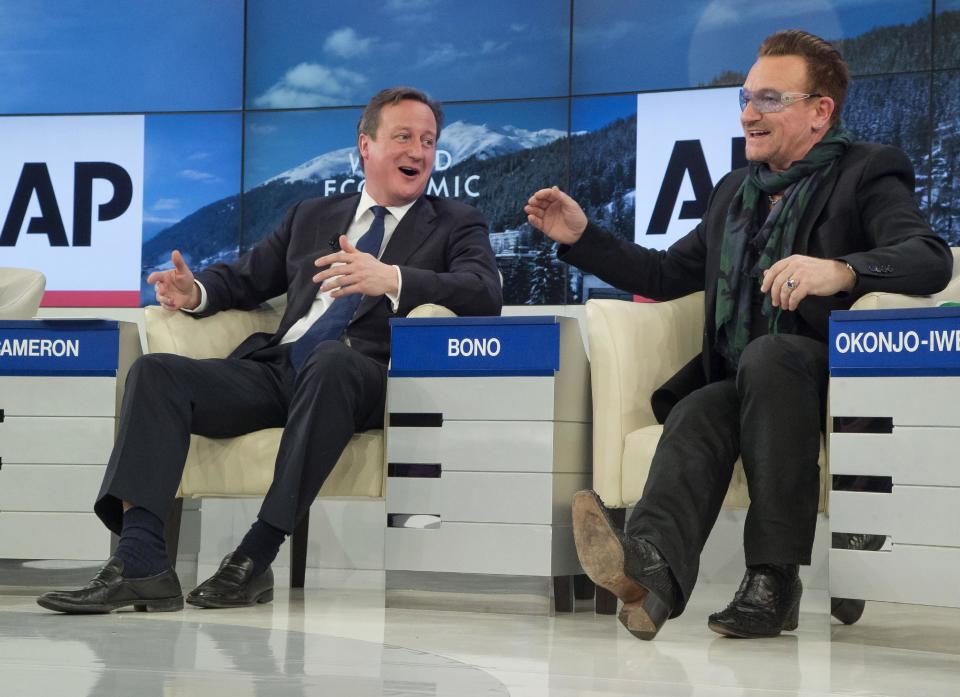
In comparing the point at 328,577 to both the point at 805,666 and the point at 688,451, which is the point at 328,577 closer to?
the point at 688,451

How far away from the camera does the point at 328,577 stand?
4.29m

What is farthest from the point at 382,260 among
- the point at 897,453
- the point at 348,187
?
the point at 348,187

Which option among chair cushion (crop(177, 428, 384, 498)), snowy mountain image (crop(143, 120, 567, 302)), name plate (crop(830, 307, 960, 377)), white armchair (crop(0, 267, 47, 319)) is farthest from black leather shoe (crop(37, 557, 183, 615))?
snowy mountain image (crop(143, 120, 567, 302))

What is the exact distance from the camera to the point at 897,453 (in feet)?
7.99

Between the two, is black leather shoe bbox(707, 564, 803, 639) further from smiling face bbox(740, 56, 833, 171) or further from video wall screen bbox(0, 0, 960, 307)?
video wall screen bbox(0, 0, 960, 307)

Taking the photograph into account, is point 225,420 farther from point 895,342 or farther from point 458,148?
point 458,148

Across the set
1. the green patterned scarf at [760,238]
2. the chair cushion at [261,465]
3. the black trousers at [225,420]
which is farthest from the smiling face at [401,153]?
the green patterned scarf at [760,238]

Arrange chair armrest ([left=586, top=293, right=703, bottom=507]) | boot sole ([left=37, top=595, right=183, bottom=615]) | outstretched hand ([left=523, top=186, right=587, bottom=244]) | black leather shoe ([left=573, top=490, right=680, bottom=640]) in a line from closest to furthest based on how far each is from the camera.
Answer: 1. black leather shoe ([left=573, top=490, right=680, bottom=640])
2. boot sole ([left=37, top=595, right=183, bottom=615])
3. chair armrest ([left=586, top=293, right=703, bottom=507])
4. outstretched hand ([left=523, top=186, right=587, bottom=244])

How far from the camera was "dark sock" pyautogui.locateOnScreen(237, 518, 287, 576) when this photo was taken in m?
2.89

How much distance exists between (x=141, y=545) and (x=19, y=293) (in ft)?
3.95

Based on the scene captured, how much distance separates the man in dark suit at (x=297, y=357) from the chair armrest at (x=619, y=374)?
1.25 ft

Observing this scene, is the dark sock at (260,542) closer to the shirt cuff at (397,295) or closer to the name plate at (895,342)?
the shirt cuff at (397,295)

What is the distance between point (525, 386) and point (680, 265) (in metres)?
0.52

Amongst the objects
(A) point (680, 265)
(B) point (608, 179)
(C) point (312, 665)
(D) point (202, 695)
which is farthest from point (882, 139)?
(D) point (202, 695)
